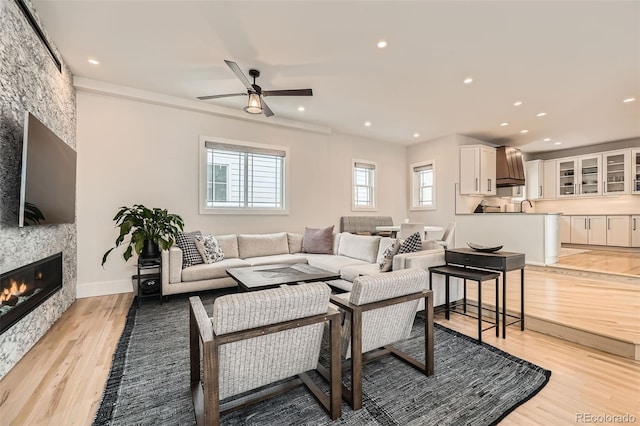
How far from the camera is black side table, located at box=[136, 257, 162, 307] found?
11.8 feet

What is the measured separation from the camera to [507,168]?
22.0ft

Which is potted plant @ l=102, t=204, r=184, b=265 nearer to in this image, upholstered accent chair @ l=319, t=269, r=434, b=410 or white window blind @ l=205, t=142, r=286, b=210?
white window blind @ l=205, t=142, r=286, b=210

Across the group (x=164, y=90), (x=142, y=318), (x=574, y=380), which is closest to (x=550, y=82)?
(x=574, y=380)

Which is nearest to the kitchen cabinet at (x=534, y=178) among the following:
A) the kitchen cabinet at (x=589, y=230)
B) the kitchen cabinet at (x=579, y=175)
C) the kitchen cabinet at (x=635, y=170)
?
the kitchen cabinet at (x=579, y=175)

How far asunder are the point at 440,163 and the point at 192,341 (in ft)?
21.1

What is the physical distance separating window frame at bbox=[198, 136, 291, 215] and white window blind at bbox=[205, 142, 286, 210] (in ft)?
0.11

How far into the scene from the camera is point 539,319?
2729 millimetres

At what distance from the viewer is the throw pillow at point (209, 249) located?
4.00m

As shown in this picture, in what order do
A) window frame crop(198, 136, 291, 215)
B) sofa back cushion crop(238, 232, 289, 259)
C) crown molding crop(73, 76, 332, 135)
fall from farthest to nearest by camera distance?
window frame crop(198, 136, 291, 215) → sofa back cushion crop(238, 232, 289, 259) → crown molding crop(73, 76, 332, 135)

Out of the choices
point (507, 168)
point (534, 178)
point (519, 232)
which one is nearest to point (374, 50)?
point (519, 232)

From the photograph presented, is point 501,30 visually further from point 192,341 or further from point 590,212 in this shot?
point 590,212

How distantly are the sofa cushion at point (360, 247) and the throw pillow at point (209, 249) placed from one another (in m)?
1.93

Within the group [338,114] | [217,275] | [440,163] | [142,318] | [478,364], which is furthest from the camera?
[440,163]

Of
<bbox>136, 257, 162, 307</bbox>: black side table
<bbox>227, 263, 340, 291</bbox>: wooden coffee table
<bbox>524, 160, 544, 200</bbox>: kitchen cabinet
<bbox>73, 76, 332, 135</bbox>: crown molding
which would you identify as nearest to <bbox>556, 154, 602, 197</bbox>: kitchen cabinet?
<bbox>524, 160, 544, 200</bbox>: kitchen cabinet
